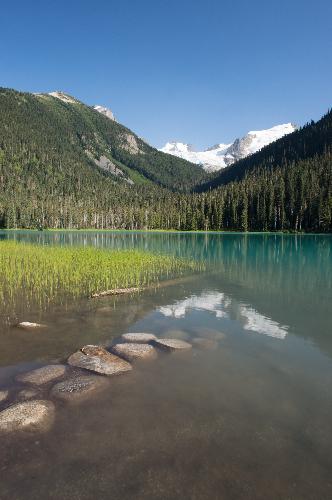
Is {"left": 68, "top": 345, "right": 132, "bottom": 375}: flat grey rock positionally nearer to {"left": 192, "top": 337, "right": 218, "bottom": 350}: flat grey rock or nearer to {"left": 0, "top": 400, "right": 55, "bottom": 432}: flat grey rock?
{"left": 0, "top": 400, "right": 55, "bottom": 432}: flat grey rock

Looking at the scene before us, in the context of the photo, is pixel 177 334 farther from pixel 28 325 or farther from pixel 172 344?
pixel 28 325

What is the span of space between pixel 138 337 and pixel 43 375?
16.7 ft

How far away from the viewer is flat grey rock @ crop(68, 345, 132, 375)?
12.0m

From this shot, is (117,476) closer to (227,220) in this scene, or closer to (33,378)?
(33,378)

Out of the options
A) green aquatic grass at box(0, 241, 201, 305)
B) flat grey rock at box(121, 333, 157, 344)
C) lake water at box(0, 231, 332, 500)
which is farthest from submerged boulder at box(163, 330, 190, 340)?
green aquatic grass at box(0, 241, 201, 305)

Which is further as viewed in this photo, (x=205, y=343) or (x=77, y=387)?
(x=205, y=343)

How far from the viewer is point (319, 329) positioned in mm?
17891

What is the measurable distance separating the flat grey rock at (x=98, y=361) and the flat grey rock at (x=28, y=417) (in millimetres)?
2642

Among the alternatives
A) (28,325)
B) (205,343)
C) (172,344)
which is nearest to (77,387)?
(172,344)

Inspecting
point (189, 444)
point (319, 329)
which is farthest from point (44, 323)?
point (319, 329)

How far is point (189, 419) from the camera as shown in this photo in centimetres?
916

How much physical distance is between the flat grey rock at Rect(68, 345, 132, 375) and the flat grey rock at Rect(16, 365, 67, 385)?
0.68 metres

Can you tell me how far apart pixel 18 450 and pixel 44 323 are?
10758 millimetres

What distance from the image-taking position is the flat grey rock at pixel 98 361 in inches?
472
